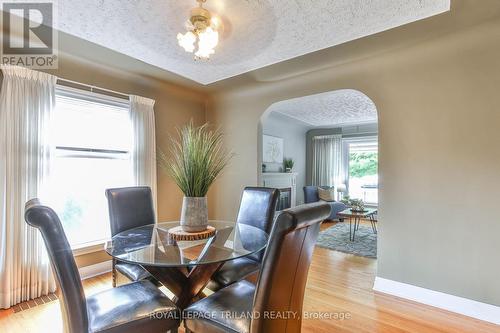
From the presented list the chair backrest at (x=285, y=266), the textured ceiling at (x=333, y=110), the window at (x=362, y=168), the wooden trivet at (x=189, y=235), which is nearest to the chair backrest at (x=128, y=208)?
the wooden trivet at (x=189, y=235)

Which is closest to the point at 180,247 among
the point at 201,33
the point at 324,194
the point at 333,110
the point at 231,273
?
the point at 231,273

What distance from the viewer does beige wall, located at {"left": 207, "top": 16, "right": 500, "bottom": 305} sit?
2.05m

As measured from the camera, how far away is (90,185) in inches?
114

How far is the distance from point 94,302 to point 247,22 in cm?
217

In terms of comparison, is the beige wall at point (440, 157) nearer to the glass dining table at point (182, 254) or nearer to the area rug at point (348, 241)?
the area rug at point (348, 241)

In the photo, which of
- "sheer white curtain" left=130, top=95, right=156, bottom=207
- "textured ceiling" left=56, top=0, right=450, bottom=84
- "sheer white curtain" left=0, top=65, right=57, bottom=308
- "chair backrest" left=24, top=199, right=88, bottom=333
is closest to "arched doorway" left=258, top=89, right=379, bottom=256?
"sheer white curtain" left=130, top=95, right=156, bottom=207

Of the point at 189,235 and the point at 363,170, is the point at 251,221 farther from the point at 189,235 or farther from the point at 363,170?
the point at 363,170

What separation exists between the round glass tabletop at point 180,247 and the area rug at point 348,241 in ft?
7.47

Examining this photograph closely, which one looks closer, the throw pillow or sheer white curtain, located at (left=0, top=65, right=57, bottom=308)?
sheer white curtain, located at (left=0, top=65, right=57, bottom=308)

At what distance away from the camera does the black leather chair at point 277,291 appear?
101 cm

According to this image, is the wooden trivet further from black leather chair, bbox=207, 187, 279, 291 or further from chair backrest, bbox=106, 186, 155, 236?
chair backrest, bbox=106, 186, 155, 236

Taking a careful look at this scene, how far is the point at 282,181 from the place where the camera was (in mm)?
5820

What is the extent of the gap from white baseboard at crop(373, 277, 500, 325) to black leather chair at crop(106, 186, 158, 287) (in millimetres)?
2458

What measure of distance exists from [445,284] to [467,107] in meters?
1.59
